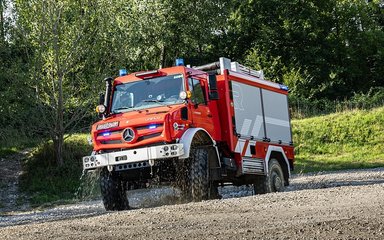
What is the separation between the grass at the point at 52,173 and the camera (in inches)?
1015

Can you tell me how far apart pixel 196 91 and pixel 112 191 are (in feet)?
9.17

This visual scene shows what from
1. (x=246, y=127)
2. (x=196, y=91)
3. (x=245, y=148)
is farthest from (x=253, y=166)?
(x=196, y=91)

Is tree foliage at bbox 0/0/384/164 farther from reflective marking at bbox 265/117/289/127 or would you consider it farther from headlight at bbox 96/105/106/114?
headlight at bbox 96/105/106/114

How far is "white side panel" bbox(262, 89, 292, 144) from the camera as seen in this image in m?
17.5

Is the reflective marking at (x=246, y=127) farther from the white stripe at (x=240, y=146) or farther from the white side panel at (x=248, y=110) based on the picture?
the white stripe at (x=240, y=146)

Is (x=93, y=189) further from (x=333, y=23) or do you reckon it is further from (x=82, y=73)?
(x=333, y=23)

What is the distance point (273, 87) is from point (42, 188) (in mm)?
12102

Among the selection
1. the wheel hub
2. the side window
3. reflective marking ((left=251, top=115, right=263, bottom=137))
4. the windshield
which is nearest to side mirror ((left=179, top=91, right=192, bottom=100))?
the windshield

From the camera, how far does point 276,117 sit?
18.1 meters

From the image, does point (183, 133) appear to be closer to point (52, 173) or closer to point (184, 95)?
point (184, 95)

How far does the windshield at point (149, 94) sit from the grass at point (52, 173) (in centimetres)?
1017

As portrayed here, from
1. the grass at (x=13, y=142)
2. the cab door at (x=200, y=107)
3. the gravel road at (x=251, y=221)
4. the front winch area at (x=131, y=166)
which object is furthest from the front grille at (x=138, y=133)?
the grass at (x=13, y=142)

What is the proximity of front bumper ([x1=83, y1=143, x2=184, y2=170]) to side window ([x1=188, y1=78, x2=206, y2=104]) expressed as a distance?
1.60 m

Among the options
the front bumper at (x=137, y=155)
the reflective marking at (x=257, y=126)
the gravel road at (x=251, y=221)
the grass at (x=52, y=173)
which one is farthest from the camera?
the grass at (x=52, y=173)
